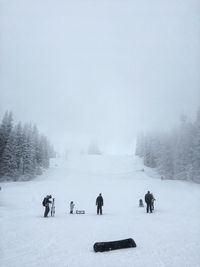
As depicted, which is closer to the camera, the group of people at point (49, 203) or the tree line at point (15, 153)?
the group of people at point (49, 203)

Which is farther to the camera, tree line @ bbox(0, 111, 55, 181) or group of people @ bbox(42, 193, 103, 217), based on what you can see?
tree line @ bbox(0, 111, 55, 181)

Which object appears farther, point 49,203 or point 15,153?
point 15,153

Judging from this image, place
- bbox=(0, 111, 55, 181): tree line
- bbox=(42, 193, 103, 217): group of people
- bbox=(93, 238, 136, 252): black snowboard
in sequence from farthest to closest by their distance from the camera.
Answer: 1. bbox=(0, 111, 55, 181): tree line
2. bbox=(42, 193, 103, 217): group of people
3. bbox=(93, 238, 136, 252): black snowboard

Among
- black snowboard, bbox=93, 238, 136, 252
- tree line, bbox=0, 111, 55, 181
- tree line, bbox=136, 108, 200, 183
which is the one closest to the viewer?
black snowboard, bbox=93, 238, 136, 252

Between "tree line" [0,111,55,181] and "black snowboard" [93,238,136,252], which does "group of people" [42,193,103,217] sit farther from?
"tree line" [0,111,55,181]

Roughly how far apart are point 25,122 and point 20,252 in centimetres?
6165

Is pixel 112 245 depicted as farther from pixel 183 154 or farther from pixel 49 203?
pixel 183 154

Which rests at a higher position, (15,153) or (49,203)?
(15,153)

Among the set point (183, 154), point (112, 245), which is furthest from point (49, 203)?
point (183, 154)

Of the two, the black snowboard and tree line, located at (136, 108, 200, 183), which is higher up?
tree line, located at (136, 108, 200, 183)

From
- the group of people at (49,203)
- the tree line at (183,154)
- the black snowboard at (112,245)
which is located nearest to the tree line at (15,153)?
the tree line at (183,154)

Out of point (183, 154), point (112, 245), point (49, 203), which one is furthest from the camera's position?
point (183, 154)

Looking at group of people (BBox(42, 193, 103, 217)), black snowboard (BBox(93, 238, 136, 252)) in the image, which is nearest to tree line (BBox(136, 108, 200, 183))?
group of people (BBox(42, 193, 103, 217))

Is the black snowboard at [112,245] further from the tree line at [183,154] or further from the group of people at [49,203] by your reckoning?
the tree line at [183,154]
